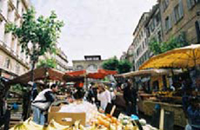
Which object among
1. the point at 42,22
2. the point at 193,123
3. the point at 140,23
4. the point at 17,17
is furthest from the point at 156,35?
the point at 17,17

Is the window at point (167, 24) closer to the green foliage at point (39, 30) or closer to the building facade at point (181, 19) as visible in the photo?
the building facade at point (181, 19)

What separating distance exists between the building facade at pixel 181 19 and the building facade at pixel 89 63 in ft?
146

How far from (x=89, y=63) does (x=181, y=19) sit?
5063cm

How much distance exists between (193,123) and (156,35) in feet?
66.2

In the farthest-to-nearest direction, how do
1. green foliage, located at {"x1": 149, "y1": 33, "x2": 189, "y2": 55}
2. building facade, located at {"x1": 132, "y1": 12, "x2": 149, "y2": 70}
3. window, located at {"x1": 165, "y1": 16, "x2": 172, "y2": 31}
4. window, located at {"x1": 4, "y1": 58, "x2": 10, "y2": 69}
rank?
building facade, located at {"x1": 132, "y1": 12, "x2": 149, "y2": 70} < window, located at {"x1": 4, "y1": 58, "x2": 10, "y2": 69} < window, located at {"x1": 165, "y1": 16, "x2": 172, "y2": 31} < green foliage, located at {"x1": 149, "y1": 33, "x2": 189, "y2": 55}

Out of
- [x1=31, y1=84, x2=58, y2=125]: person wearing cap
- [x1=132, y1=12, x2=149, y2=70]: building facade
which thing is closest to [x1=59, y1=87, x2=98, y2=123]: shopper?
[x1=31, y1=84, x2=58, y2=125]: person wearing cap

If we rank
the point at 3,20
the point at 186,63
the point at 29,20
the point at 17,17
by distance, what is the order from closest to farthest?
1. the point at 186,63
2. the point at 29,20
3. the point at 3,20
4. the point at 17,17

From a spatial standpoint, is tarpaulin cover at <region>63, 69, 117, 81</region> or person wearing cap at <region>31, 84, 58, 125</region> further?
tarpaulin cover at <region>63, 69, 117, 81</region>

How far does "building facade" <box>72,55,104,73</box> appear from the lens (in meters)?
62.2

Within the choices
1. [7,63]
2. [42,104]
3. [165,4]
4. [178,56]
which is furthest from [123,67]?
[42,104]

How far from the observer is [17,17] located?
24391 millimetres

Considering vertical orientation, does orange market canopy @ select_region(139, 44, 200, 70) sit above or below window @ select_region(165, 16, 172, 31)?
below

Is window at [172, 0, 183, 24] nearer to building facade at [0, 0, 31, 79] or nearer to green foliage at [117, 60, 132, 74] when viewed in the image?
building facade at [0, 0, 31, 79]

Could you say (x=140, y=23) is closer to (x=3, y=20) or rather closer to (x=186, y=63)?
(x=3, y=20)
